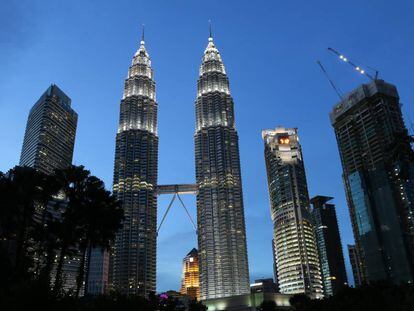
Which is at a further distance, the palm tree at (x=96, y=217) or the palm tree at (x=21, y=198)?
the palm tree at (x=96, y=217)

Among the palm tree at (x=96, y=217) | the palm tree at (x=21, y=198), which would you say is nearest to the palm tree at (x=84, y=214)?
the palm tree at (x=96, y=217)

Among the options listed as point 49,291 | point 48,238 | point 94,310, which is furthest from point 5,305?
point 48,238

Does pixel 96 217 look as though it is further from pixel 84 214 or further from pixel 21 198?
pixel 21 198

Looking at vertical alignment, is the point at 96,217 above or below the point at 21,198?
below

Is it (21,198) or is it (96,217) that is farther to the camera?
(96,217)

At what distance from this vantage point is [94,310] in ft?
105

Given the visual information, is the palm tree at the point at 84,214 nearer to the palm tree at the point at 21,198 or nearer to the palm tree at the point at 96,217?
the palm tree at the point at 96,217

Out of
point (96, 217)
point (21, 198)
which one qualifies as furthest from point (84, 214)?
point (21, 198)

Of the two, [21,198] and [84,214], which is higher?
[21,198]

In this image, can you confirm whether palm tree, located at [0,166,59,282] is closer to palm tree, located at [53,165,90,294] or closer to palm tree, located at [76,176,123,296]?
palm tree, located at [53,165,90,294]

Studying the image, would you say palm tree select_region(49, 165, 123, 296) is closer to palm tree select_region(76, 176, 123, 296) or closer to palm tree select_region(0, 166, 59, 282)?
palm tree select_region(76, 176, 123, 296)

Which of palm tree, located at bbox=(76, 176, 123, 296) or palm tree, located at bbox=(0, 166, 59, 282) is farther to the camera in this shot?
palm tree, located at bbox=(76, 176, 123, 296)

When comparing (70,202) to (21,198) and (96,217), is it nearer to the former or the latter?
(96,217)

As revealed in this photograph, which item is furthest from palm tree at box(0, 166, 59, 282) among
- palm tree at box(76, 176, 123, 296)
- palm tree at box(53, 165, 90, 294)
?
palm tree at box(76, 176, 123, 296)
